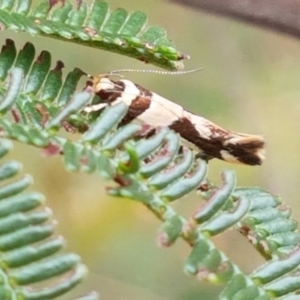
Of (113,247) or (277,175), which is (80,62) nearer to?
(113,247)

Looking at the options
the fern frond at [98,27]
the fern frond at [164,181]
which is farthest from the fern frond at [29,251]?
the fern frond at [98,27]

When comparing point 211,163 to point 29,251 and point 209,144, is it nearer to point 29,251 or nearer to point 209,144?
point 209,144

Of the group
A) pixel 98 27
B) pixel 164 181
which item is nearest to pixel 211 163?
pixel 98 27

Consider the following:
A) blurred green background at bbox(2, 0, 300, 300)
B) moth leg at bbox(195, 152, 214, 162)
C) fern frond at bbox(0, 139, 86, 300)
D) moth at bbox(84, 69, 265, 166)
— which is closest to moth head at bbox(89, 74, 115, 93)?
moth at bbox(84, 69, 265, 166)

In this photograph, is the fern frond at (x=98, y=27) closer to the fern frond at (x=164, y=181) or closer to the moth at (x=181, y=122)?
the moth at (x=181, y=122)

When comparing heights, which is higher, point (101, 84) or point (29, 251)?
point (101, 84)

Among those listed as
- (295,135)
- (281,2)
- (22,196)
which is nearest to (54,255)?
(22,196)
